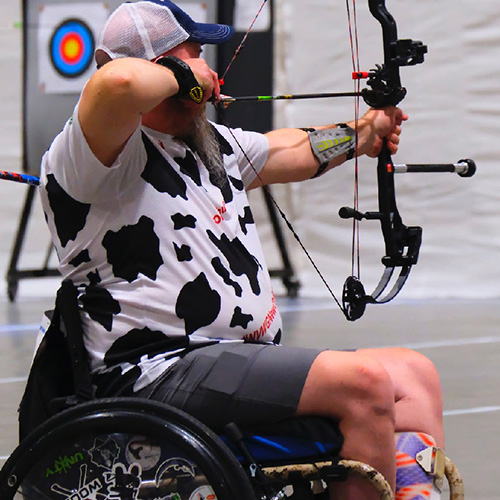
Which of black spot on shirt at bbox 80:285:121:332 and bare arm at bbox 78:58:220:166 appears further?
black spot on shirt at bbox 80:285:121:332

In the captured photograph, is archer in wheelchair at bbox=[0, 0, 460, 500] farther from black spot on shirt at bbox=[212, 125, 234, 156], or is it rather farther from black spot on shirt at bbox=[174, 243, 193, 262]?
black spot on shirt at bbox=[212, 125, 234, 156]

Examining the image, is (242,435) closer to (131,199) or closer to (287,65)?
(131,199)

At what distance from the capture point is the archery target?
201 inches

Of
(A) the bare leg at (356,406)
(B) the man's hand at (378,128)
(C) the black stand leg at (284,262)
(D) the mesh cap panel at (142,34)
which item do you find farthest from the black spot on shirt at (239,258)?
(C) the black stand leg at (284,262)

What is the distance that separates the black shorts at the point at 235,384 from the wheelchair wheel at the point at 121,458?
83 mm

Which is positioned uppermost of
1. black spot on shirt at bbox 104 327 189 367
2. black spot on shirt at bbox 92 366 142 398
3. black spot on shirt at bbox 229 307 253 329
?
black spot on shirt at bbox 229 307 253 329

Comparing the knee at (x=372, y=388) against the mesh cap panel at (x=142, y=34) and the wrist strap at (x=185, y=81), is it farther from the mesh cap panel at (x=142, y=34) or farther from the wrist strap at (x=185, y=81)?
the mesh cap panel at (x=142, y=34)

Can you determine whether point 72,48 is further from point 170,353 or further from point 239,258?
point 170,353

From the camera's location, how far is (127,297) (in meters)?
1.58

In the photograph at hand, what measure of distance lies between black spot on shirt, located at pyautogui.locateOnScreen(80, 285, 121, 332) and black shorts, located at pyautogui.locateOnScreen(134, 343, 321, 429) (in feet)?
0.41

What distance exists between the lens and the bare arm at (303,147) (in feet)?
6.57

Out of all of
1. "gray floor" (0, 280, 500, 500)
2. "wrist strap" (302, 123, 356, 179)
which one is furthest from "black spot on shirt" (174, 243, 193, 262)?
"gray floor" (0, 280, 500, 500)

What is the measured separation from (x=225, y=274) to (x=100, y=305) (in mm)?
202

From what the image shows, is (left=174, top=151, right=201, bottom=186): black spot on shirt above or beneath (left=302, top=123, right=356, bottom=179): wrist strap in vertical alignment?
beneath
